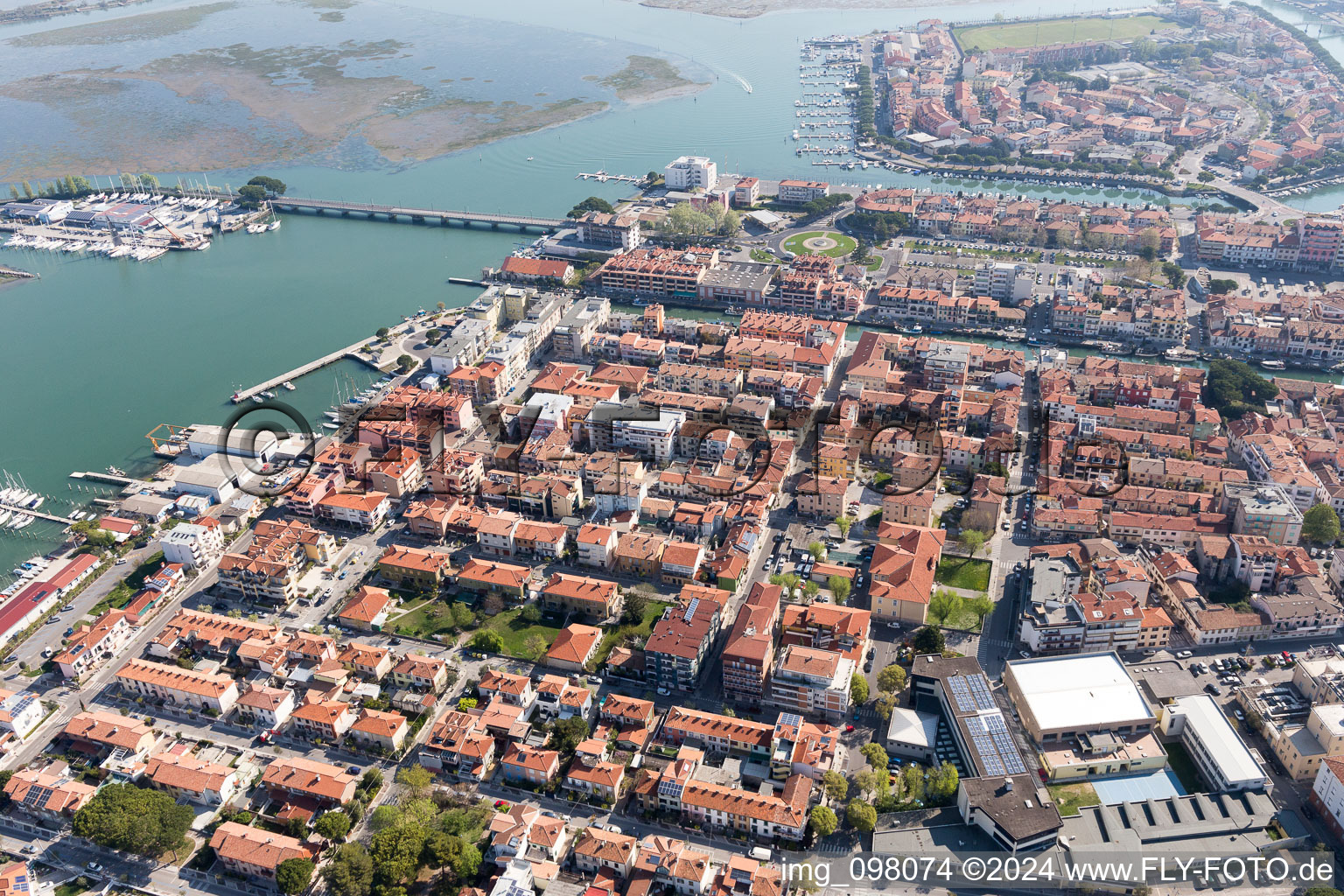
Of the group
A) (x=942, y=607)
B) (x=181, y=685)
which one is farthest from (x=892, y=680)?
(x=181, y=685)

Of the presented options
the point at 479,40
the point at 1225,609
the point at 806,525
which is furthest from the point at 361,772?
the point at 479,40

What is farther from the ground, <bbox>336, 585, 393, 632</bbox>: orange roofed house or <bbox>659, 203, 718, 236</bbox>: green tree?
<bbox>659, 203, 718, 236</bbox>: green tree

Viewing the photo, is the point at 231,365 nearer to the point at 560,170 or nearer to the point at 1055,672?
the point at 560,170

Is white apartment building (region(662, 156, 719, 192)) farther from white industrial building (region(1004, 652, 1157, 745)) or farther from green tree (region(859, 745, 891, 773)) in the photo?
green tree (region(859, 745, 891, 773))

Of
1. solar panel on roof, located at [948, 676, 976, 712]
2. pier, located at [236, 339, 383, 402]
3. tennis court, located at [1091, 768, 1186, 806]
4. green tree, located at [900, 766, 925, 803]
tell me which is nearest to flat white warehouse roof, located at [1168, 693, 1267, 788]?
tennis court, located at [1091, 768, 1186, 806]

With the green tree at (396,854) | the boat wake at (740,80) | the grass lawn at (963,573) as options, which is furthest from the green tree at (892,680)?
the boat wake at (740,80)

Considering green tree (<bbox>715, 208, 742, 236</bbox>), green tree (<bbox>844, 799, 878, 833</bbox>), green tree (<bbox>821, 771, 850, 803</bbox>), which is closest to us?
green tree (<bbox>844, 799, 878, 833</bbox>)

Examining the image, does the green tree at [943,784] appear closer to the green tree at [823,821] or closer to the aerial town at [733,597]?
the aerial town at [733,597]
